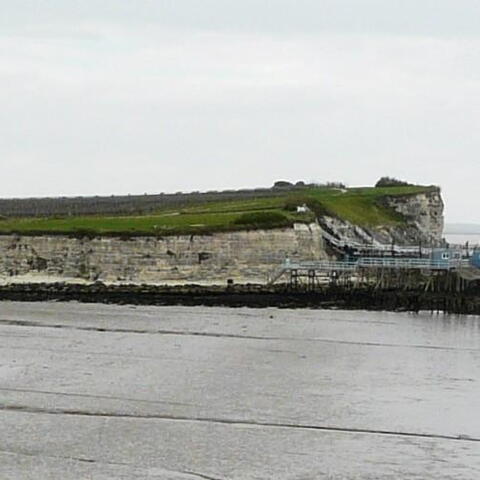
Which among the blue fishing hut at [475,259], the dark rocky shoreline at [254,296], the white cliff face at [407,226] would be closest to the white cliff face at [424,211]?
the white cliff face at [407,226]

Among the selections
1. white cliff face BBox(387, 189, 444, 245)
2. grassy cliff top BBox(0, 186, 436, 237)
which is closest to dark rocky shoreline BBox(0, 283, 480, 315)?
grassy cliff top BBox(0, 186, 436, 237)

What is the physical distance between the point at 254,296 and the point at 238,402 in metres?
30.2

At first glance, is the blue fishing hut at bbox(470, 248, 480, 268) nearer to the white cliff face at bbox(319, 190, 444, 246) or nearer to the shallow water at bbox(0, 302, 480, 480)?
the white cliff face at bbox(319, 190, 444, 246)

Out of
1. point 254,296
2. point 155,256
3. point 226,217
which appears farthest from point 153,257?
point 254,296

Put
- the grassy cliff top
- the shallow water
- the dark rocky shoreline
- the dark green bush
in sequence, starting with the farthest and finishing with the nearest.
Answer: the dark green bush → the grassy cliff top → the dark rocky shoreline → the shallow water

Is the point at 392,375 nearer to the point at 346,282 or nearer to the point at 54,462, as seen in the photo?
the point at 54,462

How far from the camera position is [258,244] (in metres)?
58.5

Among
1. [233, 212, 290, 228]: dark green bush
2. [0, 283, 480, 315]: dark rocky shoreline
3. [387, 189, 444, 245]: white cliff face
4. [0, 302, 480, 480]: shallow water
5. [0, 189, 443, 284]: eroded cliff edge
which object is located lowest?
[0, 302, 480, 480]: shallow water

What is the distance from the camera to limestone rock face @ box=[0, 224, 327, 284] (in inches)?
2270

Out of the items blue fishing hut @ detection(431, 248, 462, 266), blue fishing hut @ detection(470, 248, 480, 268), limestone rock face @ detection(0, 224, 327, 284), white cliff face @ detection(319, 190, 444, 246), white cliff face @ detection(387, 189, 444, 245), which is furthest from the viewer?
white cliff face @ detection(387, 189, 444, 245)

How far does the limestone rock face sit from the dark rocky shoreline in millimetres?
1772

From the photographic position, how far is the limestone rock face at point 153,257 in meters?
57.7

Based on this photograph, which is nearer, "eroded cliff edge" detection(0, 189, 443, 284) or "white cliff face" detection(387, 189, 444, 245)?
"eroded cliff edge" detection(0, 189, 443, 284)

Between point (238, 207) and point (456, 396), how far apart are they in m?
46.5
